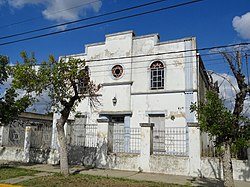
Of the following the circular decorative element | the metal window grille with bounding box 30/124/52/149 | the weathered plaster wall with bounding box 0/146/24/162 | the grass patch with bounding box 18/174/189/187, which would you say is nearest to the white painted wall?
the circular decorative element

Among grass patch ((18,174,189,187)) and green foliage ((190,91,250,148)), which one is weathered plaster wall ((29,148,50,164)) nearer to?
grass patch ((18,174,189,187))

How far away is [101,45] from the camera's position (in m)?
16.2

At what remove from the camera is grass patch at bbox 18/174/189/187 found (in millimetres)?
7656

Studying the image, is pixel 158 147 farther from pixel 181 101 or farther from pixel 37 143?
pixel 37 143

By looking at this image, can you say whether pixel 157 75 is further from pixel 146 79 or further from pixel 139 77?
pixel 139 77

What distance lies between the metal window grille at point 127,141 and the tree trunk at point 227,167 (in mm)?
6147

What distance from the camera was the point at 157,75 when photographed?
47.0ft

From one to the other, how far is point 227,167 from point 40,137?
33.5ft

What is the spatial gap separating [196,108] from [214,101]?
67 centimetres

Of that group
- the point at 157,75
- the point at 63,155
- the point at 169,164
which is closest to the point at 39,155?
the point at 63,155

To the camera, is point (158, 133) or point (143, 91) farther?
point (143, 91)

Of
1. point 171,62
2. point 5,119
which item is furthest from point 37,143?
point 171,62

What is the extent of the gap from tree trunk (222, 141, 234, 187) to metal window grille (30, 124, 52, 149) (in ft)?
33.0

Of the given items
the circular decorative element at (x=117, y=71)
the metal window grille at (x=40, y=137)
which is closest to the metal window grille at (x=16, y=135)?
→ the metal window grille at (x=40, y=137)
